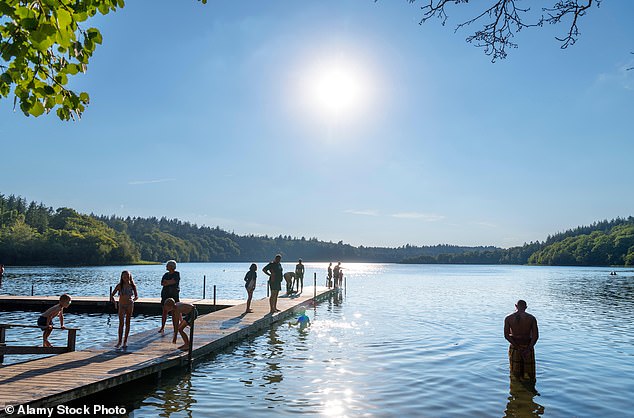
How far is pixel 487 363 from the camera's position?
1538 centimetres

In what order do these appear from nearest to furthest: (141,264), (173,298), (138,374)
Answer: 1. (138,374)
2. (173,298)
3. (141,264)

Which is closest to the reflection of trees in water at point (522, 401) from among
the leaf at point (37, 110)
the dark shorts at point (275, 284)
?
the leaf at point (37, 110)

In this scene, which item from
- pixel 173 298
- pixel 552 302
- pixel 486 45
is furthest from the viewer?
pixel 552 302

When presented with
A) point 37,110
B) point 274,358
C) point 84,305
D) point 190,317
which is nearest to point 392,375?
point 274,358

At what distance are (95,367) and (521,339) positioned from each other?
34.2 ft

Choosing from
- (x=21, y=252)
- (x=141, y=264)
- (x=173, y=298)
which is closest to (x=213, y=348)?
(x=173, y=298)

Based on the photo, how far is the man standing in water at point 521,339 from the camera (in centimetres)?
1236

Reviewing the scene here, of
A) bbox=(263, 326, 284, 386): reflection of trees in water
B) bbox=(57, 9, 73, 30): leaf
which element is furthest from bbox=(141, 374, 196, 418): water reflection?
bbox=(57, 9, 73, 30): leaf

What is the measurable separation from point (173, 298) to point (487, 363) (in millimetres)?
9966

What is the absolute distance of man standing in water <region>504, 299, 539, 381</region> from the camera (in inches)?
487

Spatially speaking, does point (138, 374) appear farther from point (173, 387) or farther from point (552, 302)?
point (552, 302)

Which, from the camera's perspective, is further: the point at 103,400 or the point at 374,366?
the point at 374,366

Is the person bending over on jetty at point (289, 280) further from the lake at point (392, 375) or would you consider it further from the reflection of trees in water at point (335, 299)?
the lake at point (392, 375)

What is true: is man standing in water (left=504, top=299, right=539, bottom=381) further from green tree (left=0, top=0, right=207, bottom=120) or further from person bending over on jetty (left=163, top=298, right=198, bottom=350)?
green tree (left=0, top=0, right=207, bottom=120)
